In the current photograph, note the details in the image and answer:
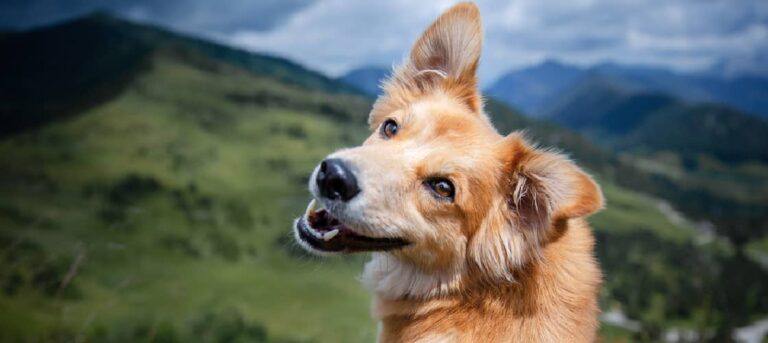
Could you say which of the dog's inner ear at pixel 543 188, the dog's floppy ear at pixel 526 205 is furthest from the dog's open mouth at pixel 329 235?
the dog's inner ear at pixel 543 188

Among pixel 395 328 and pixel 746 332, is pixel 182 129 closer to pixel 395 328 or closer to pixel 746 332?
A: pixel 746 332

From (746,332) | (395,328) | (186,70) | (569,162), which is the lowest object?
(186,70)

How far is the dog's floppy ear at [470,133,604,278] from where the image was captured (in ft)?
14.6

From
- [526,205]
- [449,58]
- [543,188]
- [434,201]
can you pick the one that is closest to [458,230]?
[434,201]

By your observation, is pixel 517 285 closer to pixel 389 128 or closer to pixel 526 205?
pixel 526 205

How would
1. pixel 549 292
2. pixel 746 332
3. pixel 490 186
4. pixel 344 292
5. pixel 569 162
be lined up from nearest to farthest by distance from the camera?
pixel 569 162 < pixel 549 292 < pixel 490 186 < pixel 344 292 < pixel 746 332

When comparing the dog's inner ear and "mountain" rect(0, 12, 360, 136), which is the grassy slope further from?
the dog's inner ear

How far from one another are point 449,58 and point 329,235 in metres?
2.83

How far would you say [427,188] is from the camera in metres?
5.67

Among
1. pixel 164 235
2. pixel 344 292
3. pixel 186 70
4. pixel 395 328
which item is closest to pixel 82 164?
pixel 164 235

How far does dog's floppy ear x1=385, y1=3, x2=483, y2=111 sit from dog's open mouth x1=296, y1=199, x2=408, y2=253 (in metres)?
2.26

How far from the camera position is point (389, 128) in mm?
6320

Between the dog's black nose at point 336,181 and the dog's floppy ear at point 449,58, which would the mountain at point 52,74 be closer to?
the dog's floppy ear at point 449,58

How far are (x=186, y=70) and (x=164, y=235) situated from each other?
9801cm
